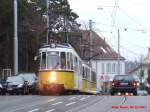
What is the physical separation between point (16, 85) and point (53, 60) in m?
8.09

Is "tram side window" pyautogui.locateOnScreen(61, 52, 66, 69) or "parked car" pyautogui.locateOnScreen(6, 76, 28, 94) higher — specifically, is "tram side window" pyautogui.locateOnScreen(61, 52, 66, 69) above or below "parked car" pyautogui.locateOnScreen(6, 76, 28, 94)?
above

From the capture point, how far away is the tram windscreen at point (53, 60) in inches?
1591

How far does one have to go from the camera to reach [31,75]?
50.7 metres

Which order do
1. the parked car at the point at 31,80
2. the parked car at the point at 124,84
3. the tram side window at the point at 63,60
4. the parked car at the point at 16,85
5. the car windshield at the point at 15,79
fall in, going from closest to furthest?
the tram side window at the point at 63,60, the parked car at the point at 124,84, the parked car at the point at 16,85, the car windshield at the point at 15,79, the parked car at the point at 31,80

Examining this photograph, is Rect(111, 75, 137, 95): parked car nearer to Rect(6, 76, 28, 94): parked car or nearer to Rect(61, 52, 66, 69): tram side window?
Rect(6, 76, 28, 94): parked car

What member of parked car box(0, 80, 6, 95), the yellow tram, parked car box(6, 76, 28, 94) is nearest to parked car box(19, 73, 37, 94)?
parked car box(6, 76, 28, 94)

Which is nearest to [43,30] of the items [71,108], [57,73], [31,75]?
[31,75]

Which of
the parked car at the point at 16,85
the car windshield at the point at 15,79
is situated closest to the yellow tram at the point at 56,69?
the parked car at the point at 16,85

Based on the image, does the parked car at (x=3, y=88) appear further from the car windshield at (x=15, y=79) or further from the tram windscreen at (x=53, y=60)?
the tram windscreen at (x=53, y=60)

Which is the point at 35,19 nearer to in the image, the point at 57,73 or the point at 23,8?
the point at 23,8

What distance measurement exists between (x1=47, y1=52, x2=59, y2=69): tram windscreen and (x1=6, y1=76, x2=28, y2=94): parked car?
7533mm

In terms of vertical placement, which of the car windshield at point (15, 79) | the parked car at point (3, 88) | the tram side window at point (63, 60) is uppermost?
the tram side window at point (63, 60)

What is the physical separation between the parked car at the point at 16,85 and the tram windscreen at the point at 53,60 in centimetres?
753

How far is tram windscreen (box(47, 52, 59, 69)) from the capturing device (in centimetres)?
4041
